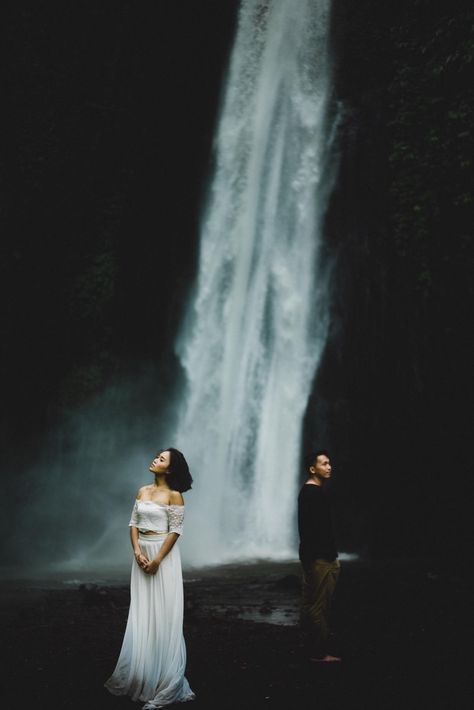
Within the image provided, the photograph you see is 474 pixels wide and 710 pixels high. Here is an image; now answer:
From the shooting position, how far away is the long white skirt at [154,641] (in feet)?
15.4

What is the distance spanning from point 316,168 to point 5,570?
11.2 meters

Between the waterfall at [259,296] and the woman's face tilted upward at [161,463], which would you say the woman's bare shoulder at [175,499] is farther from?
the waterfall at [259,296]

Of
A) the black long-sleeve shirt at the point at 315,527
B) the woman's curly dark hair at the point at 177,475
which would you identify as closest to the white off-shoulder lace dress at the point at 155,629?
the woman's curly dark hair at the point at 177,475

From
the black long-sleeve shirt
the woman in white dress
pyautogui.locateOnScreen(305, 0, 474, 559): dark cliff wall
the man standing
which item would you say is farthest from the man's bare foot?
pyautogui.locateOnScreen(305, 0, 474, 559): dark cliff wall

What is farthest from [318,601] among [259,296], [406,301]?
[259,296]

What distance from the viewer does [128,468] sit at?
56.5 ft

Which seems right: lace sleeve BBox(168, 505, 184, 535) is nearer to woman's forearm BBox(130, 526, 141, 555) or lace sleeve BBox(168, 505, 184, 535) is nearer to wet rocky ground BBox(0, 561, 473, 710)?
woman's forearm BBox(130, 526, 141, 555)

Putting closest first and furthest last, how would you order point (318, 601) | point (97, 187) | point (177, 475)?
point (177, 475) → point (318, 601) → point (97, 187)

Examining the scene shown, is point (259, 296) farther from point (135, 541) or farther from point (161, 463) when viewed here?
point (135, 541)

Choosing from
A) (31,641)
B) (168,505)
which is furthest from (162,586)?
(31,641)

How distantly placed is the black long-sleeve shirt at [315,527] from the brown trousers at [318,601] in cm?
7

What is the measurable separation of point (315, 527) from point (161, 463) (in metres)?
1.48

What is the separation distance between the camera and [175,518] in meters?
4.97

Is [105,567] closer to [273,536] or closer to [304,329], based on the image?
[273,536]
